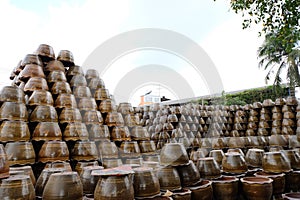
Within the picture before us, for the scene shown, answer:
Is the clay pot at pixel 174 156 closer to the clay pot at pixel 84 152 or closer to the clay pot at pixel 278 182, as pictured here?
the clay pot at pixel 278 182

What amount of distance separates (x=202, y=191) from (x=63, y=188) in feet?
3.36

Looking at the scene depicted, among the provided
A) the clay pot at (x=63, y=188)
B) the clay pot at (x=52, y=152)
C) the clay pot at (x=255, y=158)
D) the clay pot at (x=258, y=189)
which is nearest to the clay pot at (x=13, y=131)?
the clay pot at (x=52, y=152)

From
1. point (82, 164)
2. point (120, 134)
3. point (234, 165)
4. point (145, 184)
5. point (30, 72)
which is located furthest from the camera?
point (120, 134)

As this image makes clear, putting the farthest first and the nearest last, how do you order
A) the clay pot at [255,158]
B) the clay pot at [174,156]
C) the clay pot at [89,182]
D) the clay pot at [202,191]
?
the clay pot at [255,158] < the clay pot at [174,156] < the clay pot at [202,191] < the clay pot at [89,182]

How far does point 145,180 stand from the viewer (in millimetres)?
1525

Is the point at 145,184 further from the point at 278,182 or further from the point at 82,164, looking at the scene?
the point at 82,164

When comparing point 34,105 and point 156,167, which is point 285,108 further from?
point 34,105

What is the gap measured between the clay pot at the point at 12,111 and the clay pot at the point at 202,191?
2082mm

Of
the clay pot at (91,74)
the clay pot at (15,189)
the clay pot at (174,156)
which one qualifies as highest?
the clay pot at (91,74)

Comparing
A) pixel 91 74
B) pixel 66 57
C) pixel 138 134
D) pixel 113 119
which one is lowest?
pixel 138 134

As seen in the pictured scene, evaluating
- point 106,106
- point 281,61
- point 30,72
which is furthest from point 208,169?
point 281,61

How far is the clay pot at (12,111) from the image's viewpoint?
8.41 feet

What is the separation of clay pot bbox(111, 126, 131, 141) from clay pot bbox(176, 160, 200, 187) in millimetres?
1686

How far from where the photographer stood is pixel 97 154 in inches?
114
